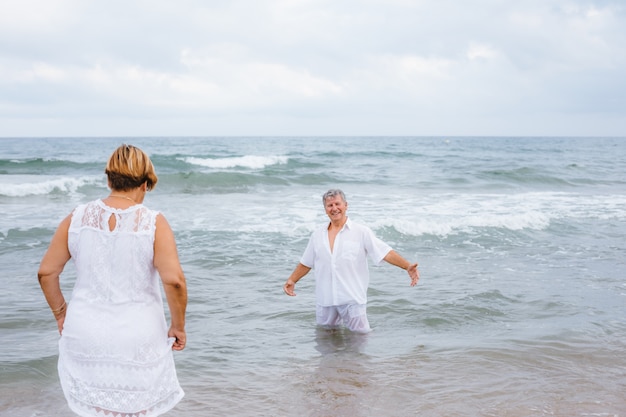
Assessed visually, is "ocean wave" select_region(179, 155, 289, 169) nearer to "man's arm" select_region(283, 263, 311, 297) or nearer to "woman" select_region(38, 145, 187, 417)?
"man's arm" select_region(283, 263, 311, 297)

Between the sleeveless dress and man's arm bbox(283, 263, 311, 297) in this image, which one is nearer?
the sleeveless dress

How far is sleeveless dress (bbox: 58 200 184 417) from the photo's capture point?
3.01 m

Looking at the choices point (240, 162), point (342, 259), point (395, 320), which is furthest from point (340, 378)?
point (240, 162)

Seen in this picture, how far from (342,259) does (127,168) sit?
10.4 ft

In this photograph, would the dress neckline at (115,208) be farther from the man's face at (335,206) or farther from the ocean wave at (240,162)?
the ocean wave at (240,162)

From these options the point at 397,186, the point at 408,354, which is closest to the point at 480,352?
the point at 408,354

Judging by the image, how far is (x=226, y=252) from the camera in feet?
Result: 36.9

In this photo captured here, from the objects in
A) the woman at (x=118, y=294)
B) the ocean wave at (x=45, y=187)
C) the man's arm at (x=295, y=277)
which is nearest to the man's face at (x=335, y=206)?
the man's arm at (x=295, y=277)

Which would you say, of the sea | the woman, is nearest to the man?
the sea

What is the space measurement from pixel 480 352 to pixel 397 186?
61.9 feet

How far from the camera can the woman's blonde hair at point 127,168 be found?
2973mm

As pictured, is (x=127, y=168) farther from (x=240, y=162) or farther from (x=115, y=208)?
(x=240, y=162)

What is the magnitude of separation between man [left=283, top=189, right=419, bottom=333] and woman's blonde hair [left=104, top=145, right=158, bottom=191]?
2.84 m

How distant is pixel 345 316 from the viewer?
623cm
